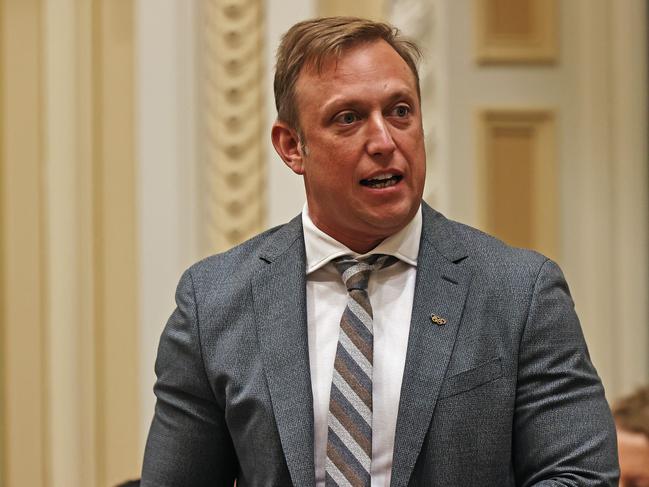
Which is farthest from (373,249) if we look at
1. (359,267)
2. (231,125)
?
(231,125)

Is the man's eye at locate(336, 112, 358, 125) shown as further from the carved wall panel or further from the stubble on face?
the carved wall panel

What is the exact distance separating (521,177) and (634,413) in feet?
3.39

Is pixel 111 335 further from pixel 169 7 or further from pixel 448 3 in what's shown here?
pixel 448 3

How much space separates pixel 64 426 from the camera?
10.5 feet

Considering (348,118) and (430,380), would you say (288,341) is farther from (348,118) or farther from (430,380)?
(348,118)

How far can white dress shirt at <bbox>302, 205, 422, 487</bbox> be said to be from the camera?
163cm

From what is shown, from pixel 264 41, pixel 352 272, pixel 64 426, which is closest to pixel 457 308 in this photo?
pixel 352 272

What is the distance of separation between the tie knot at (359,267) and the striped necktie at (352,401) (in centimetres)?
1

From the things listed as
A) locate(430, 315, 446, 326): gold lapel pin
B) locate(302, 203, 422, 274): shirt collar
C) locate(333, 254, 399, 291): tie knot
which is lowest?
locate(430, 315, 446, 326): gold lapel pin

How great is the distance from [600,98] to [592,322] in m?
0.65

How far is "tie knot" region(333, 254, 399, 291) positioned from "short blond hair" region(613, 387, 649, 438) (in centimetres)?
100

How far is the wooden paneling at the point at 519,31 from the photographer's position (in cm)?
337

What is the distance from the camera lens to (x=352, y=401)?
1.62 m

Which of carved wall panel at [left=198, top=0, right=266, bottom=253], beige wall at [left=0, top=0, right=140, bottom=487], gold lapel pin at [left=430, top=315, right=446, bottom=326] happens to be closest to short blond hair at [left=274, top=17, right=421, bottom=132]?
gold lapel pin at [left=430, top=315, right=446, bottom=326]
